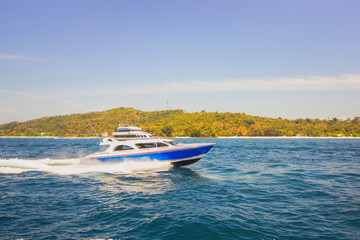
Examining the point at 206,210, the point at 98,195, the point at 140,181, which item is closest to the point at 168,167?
the point at 140,181

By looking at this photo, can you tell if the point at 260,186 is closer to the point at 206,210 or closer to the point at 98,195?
the point at 206,210

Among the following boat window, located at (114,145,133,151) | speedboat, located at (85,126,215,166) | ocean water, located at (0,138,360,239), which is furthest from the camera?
boat window, located at (114,145,133,151)

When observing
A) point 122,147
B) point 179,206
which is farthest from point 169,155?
point 179,206

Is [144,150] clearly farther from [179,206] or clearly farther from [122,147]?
[179,206]

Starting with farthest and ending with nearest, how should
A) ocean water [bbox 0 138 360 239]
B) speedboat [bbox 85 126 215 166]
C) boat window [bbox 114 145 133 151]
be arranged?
boat window [bbox 114 145 133 151] < speedboat [bbox 85 126 215 166] < ocean water [bbox 0 138 360 239]

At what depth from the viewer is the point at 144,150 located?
17.0 metres

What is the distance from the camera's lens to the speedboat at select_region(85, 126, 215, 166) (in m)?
16.8

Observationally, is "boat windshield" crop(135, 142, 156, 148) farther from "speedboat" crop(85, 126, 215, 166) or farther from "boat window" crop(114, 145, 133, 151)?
"boat window" crop(114, 145, 133, 151)

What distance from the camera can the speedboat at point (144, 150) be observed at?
16844 mm

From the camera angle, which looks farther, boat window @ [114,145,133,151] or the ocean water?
boat window @ [114,145,133,151]

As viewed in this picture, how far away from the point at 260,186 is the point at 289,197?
218cm

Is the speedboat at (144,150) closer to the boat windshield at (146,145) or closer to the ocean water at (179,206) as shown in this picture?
the boat windshield at (146,145)

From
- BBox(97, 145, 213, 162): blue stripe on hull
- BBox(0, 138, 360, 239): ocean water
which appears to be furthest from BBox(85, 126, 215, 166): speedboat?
BBox(0, 138, 360, 239): ocean water

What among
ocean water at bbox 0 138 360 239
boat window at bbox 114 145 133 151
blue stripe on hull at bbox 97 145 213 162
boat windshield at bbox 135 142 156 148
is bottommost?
ocean water at bbox 0 138 360 239
